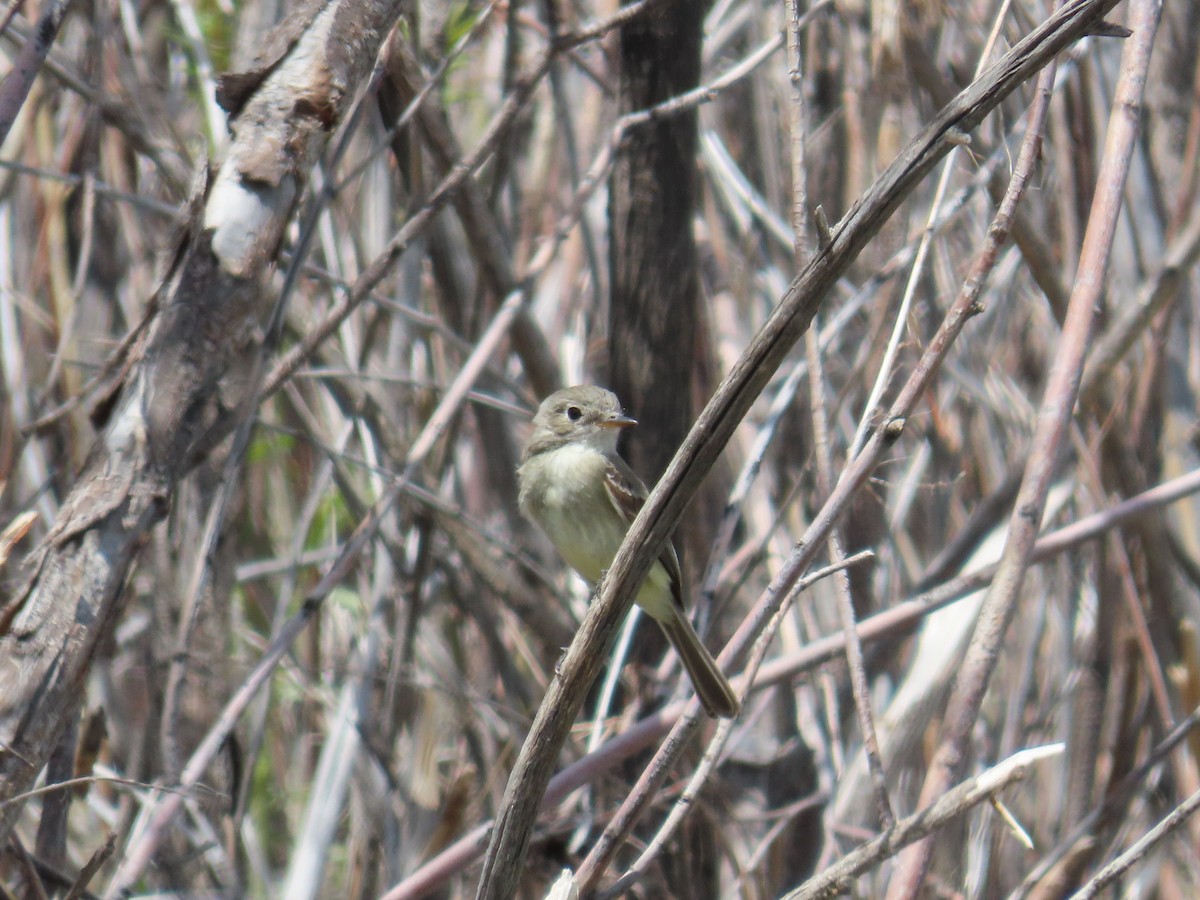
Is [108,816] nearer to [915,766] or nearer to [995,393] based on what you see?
[915,766]

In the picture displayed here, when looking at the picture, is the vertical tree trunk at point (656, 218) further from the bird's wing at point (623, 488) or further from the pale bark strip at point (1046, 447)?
the pale bark strip at point (1046, 447)

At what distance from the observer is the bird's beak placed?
3387 millimetres

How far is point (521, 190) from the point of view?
4.92 meters

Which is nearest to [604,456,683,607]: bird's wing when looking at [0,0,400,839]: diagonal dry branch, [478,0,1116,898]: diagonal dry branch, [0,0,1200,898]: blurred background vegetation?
[0,0,1200,898]: blurred background vegetation

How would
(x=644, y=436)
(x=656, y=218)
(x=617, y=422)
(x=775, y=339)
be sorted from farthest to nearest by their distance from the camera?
(x=644, y=436) → (x=656, y=218) → (x=617, y=422) → (x=775, y=339)

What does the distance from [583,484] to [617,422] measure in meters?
0.34

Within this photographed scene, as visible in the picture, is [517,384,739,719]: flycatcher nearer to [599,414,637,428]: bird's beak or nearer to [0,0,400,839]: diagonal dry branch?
[599,414,637,428]: bird's beak

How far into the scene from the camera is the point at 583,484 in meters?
3.68

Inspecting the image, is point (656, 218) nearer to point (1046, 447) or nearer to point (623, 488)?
point (623, 488)

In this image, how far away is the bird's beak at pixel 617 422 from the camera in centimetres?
339

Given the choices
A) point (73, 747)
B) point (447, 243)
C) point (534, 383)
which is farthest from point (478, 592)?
point (73, 747)

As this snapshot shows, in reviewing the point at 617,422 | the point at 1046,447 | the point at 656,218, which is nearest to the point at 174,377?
the point at 1046,447

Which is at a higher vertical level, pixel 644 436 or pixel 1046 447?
pixel 1046 447

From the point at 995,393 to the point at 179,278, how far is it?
8.82ft
